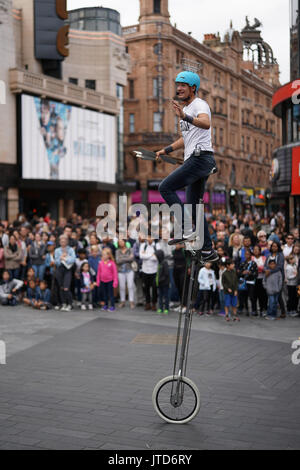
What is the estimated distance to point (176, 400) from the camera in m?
6.25

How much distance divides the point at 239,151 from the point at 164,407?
187 ft

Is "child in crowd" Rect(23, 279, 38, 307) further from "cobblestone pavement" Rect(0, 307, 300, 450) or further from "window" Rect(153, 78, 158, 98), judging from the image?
"window" Rect(153, 78, 158, 98)

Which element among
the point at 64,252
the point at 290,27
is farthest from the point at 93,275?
the point at 290,27

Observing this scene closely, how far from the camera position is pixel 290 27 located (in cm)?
2525

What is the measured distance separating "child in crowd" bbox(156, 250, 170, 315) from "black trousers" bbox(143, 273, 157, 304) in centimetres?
38

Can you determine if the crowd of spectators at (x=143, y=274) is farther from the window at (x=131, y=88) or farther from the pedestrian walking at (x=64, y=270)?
the window at (x=131, y=88)

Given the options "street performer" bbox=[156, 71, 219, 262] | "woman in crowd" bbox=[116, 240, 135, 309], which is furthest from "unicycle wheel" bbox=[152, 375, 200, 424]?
"woman in crowd" bbox=[116, 240, 135, 309]

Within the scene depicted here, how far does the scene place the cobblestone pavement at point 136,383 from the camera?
5.83 m

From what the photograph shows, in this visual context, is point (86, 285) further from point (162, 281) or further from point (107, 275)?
point (162, 281)

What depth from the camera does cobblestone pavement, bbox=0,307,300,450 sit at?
19.1ft

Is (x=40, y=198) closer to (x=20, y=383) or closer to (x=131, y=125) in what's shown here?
(x=131, y=125)

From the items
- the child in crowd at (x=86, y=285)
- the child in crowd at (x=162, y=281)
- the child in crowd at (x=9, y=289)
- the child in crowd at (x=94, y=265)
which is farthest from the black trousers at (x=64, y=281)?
the child in crowd at (x=162, y=281)

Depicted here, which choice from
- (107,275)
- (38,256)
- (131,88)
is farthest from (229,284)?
(131,88)

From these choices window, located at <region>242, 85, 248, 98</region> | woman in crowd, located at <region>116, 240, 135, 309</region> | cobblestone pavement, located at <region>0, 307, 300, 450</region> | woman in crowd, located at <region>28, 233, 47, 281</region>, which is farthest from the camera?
window, located at <region>242, 85, 248, 98</region>
